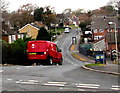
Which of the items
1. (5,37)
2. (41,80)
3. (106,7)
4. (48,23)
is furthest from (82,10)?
(41,80)

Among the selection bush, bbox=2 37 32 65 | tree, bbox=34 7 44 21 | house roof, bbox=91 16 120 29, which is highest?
tree, bbox=34 7 44 21

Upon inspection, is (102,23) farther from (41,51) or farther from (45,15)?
(41,51)

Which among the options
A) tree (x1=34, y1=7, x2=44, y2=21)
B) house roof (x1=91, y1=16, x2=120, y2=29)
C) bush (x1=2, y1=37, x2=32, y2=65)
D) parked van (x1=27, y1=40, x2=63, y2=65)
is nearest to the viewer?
parked van (x1=27, y1=40, x2=63, y2=65)

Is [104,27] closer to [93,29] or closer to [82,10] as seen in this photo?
[93,29]

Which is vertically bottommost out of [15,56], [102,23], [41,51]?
[15,56]

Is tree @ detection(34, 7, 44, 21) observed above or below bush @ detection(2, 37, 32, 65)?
above

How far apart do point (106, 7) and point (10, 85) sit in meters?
120

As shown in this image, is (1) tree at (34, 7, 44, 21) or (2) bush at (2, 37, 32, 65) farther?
(1) tree at (34, 7, 44, 21)

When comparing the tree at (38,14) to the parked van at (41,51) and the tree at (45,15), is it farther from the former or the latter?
the parked van at (41,51)

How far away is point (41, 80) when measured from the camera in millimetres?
10742

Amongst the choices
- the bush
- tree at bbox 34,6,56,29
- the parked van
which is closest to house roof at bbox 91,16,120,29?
tree at bbox 34,6,56,29

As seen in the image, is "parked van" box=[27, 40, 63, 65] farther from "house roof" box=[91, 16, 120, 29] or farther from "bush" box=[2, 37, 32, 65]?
"house roof" box=[91, 16, 120, 29]

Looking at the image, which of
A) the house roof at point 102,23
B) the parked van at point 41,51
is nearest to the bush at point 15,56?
the parked van at point 41,51

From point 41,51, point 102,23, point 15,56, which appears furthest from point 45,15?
point 41,51
